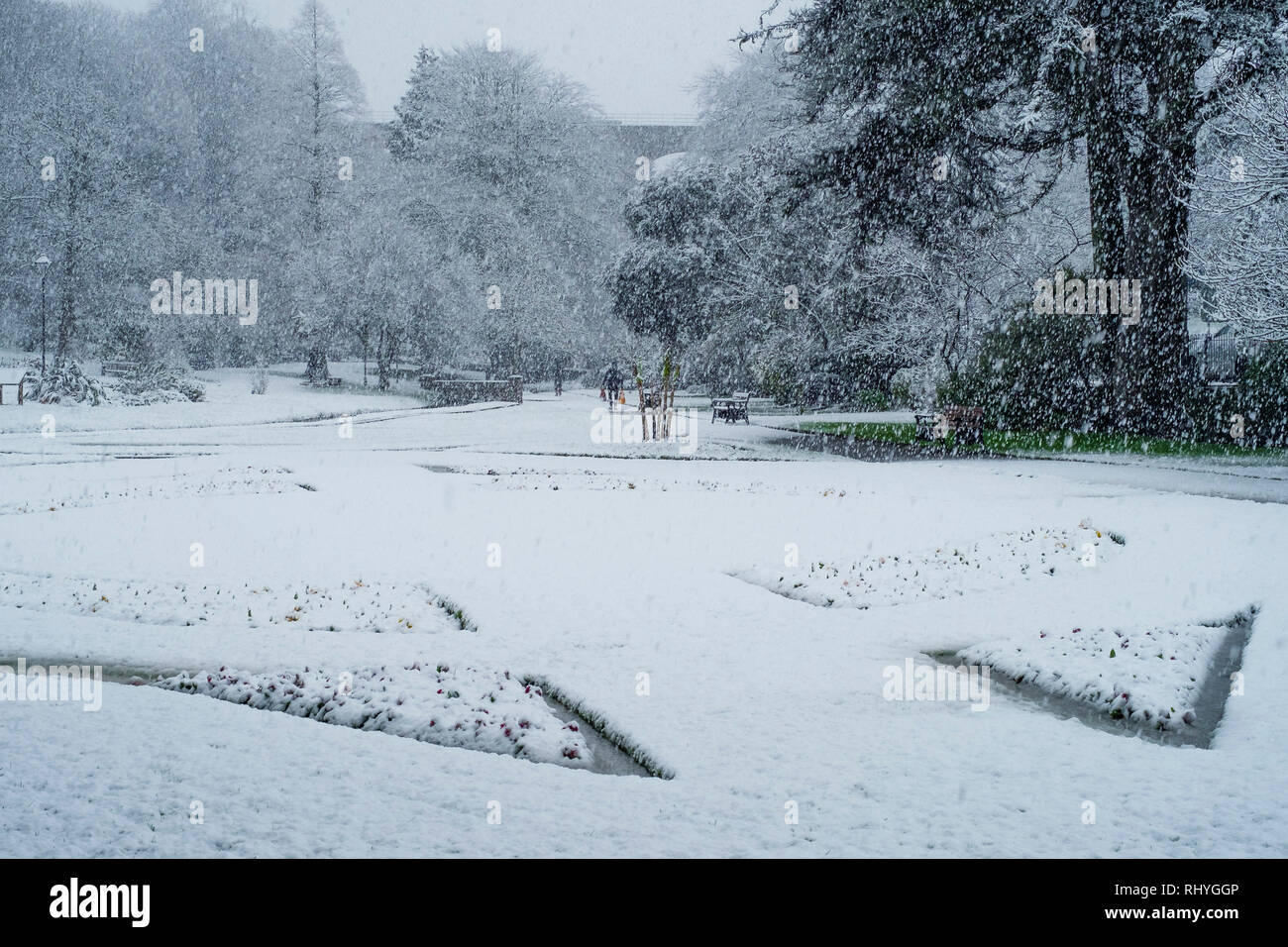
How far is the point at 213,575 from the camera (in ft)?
26.1

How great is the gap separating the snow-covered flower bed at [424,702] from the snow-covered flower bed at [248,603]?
41.3 inches

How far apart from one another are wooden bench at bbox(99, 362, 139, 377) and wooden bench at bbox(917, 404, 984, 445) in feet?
79.4

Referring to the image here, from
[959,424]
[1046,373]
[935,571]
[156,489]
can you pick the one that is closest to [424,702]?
[935,571]

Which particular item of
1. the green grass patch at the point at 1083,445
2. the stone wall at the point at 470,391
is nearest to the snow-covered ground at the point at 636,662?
the green grass patch at the point at 1083,445

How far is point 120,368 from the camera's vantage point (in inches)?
1331

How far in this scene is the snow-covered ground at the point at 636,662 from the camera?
3.76 meters

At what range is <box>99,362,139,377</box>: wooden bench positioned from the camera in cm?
3266

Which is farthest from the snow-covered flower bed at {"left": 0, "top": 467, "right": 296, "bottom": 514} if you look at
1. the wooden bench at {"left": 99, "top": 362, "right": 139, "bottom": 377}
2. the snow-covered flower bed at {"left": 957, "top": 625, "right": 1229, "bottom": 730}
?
the wooden bench at {"left": 99, "top": 362, "right": 139, "bottom": 377}

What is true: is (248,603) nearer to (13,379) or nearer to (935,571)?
(935,571)

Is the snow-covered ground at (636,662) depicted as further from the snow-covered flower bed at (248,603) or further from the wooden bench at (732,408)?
the wooden bench at (732,408)

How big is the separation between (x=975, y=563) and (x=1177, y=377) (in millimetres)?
14890
